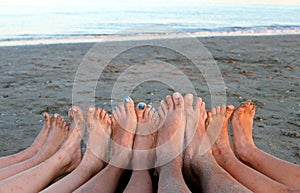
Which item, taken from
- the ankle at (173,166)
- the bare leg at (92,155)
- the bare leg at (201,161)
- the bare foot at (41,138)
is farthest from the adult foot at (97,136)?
the bare leg at (201,161)

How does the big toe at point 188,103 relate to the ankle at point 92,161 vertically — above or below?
above

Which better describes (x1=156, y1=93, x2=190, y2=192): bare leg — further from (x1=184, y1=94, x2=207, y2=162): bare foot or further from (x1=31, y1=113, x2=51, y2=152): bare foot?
(x1=31, y1=113, x2=51, y2=152): bare foot

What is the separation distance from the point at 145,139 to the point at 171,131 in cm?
18

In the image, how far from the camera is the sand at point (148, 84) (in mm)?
3420

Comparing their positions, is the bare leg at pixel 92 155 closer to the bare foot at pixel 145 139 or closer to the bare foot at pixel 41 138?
the bare foot at pixel 145 139

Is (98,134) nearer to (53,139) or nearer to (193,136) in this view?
(53,139)

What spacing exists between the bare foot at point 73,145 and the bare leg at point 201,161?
2.32 feet

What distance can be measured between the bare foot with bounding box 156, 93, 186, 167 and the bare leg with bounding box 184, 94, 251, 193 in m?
0.06

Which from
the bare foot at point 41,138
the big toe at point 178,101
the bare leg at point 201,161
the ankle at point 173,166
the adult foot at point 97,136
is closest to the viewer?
the bare leg at point 201,161

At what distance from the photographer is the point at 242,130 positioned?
2.56 metres

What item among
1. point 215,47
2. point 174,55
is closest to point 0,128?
point 174,55

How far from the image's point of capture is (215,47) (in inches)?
365

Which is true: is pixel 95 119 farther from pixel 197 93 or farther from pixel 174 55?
pixel 174 55

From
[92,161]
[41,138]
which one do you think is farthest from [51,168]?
[41,138]
